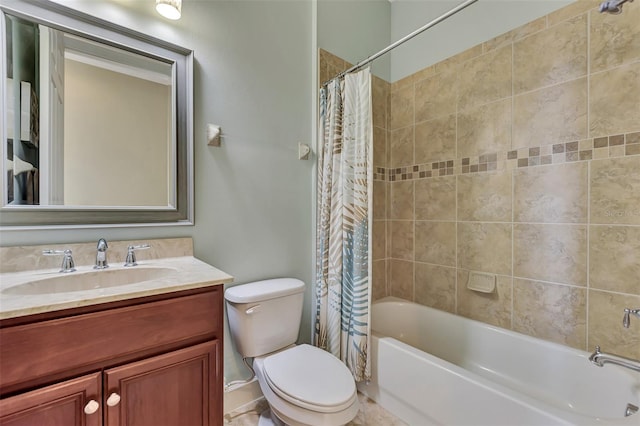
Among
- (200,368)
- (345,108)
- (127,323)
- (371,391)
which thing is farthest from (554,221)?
(127,323)

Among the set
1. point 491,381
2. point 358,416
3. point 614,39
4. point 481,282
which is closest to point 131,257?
point 358,416

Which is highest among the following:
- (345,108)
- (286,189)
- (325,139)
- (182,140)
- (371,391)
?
(345,108)

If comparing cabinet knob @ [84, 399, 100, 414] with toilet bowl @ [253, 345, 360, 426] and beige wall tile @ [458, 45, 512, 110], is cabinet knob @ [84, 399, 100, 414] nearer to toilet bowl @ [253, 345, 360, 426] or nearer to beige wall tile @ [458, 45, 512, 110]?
toilet bowl @ [253, 345, 360, 426]

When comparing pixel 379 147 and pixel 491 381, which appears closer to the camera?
pixel 491 381

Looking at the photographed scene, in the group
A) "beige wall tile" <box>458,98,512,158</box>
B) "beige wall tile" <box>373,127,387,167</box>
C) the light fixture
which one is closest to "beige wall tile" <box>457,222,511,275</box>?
"beige wall tile" <box>458,98,512,158</box>

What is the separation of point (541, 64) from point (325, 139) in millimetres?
1277

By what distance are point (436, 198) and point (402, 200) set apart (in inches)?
11.2

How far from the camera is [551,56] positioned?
1522mm

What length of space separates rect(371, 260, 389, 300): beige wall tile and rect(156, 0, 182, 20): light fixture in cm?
195

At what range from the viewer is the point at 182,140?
1370 millimetres

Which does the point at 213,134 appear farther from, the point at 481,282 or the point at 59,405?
the point at 481,282

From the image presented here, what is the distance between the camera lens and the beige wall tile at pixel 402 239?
7.19 ft

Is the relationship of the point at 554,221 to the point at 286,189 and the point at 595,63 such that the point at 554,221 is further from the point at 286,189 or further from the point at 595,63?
the point at 286,189

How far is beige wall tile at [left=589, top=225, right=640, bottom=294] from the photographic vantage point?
1.30m
